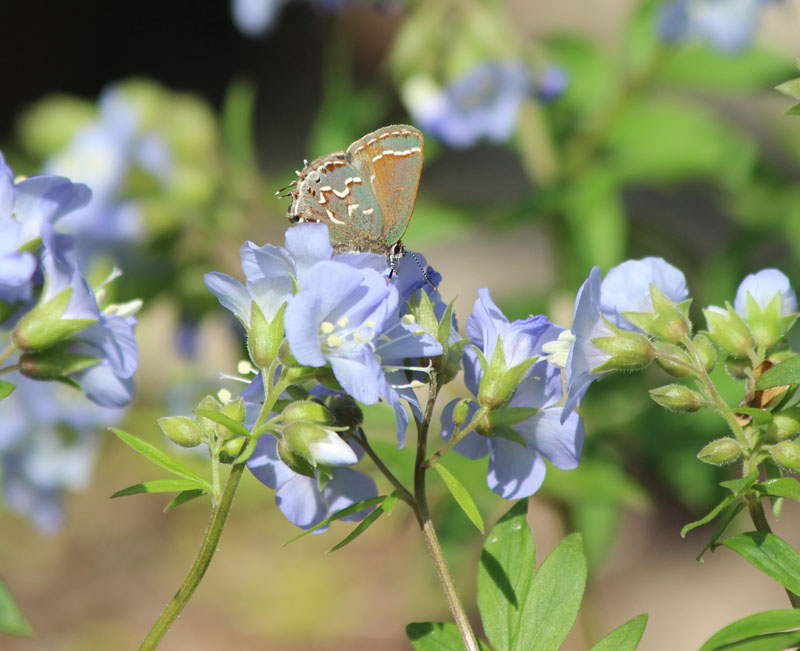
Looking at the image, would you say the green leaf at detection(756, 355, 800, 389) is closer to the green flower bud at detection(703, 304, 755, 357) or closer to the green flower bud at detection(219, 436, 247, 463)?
the green flower bud at detection(703, 304, 755, 357)

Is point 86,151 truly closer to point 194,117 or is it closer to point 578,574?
point 194,117

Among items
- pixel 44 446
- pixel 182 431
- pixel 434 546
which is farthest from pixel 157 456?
pixel 44 446

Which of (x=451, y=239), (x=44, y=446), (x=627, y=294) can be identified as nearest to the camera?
(x=627, y=294)

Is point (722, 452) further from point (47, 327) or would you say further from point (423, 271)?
point (47, 327)

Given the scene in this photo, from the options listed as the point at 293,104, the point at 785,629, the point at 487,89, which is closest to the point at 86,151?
the point at 487,89

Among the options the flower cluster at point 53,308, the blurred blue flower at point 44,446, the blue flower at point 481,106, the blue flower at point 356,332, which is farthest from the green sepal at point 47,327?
the blue flower at point 481,106

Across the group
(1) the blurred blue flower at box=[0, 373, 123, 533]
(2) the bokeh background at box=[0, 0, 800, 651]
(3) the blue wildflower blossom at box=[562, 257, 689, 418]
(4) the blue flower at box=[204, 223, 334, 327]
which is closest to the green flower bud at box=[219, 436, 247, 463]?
(4) the blue flower at box=[204, 223, 334, 327]
